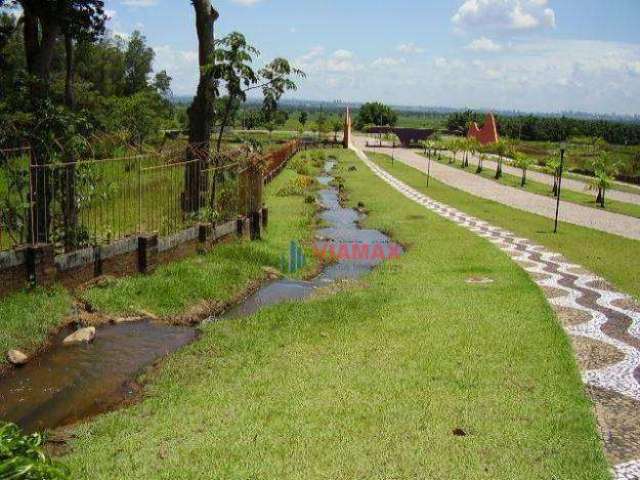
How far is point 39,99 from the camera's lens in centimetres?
1076

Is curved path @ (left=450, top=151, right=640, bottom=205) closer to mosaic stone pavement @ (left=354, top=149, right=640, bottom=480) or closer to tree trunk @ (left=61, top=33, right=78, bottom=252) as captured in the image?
mosaic stone pavement @ (left=354, top=149, right=640, bottom=480)

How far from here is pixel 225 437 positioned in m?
5.25

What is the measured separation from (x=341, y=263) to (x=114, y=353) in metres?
7.44

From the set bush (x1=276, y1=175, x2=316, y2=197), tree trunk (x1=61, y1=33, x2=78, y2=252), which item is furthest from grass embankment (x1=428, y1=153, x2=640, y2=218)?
tree trunk (x1=61, y1=33, x2=78, y2=252)

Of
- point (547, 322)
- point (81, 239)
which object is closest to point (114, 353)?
point (81, 239)

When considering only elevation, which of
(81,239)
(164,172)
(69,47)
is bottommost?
(81,239)

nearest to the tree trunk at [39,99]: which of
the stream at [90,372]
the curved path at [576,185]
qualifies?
the stream at [90,372]

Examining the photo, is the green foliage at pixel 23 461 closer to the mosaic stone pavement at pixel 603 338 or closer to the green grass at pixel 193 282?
the mosaic stone pavement at pixel 603 338

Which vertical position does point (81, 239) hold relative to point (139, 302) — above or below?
above

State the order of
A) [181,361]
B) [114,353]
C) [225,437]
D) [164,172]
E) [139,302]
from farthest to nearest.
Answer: [164,172] → [139,302] → [114,353] → [181,361] → [225,437]

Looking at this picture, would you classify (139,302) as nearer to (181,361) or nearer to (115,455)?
(181,361)

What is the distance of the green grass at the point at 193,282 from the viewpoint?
9656mm

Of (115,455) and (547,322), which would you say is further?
(547,322)

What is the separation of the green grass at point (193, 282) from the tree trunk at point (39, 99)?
1.39 meters
